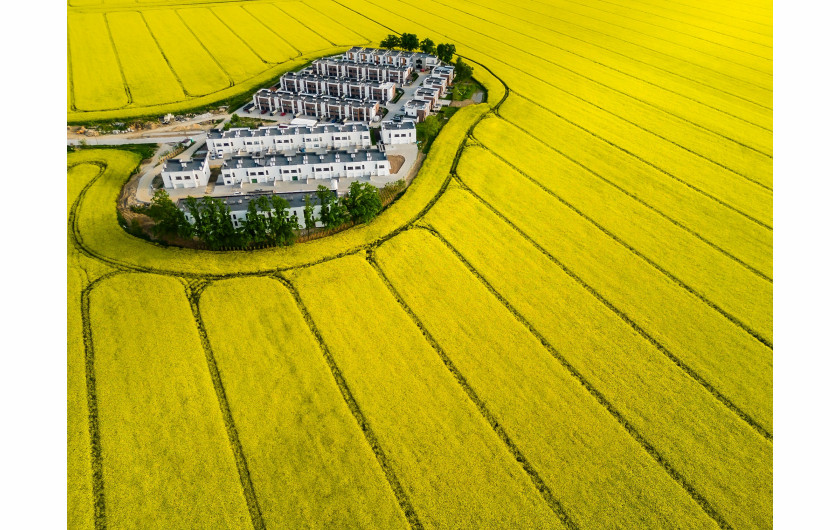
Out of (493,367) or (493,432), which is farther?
(493,367)

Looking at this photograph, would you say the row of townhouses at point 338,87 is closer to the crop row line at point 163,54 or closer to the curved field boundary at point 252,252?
the crop row line at point 163,54

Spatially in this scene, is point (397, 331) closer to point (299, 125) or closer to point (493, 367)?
point (493, 367)

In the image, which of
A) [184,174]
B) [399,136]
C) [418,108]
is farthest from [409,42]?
[184,174]

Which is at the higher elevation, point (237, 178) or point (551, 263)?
point (551, 263)

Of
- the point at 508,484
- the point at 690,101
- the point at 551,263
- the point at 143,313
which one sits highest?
the point at 690,101

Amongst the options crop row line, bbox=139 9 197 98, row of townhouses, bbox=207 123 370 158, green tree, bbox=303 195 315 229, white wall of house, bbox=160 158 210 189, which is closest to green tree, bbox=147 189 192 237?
white wall of house, bbox=160 158 210 189

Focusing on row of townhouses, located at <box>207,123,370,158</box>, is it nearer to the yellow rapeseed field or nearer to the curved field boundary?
the yellow rapeseed field

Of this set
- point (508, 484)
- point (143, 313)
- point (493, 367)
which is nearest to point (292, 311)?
point (143, 313)

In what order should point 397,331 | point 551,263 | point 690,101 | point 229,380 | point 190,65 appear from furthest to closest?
point 190,65, point 690,101, point 551,263, point 397,331, point 229,380
